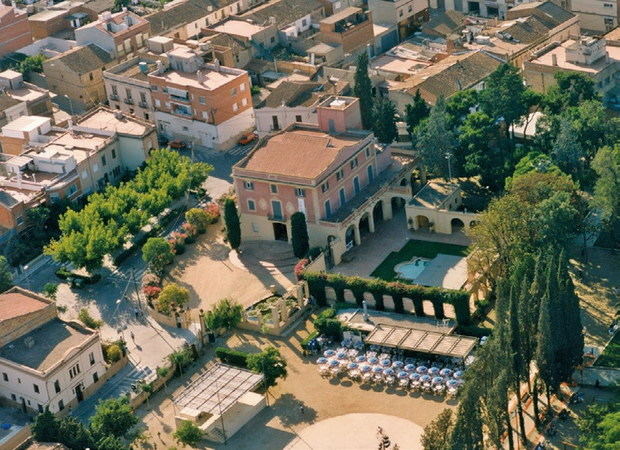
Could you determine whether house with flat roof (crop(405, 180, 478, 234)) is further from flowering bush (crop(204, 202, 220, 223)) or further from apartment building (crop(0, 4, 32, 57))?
apartment building (crop(0, 4, 32, 57))

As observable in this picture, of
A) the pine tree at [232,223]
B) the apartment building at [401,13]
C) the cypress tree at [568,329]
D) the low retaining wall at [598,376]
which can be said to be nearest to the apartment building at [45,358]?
the pine tree at [232,223]

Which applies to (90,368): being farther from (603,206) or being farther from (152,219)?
(603,206)

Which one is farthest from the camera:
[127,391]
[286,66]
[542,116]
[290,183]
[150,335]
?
[286,66]

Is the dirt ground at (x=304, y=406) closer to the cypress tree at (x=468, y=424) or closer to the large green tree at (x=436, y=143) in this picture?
the cypress tree at (x=468, y=424)

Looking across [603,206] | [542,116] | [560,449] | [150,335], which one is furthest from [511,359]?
[542,116]

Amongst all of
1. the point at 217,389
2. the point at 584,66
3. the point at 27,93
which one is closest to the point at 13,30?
the point at 27,93
